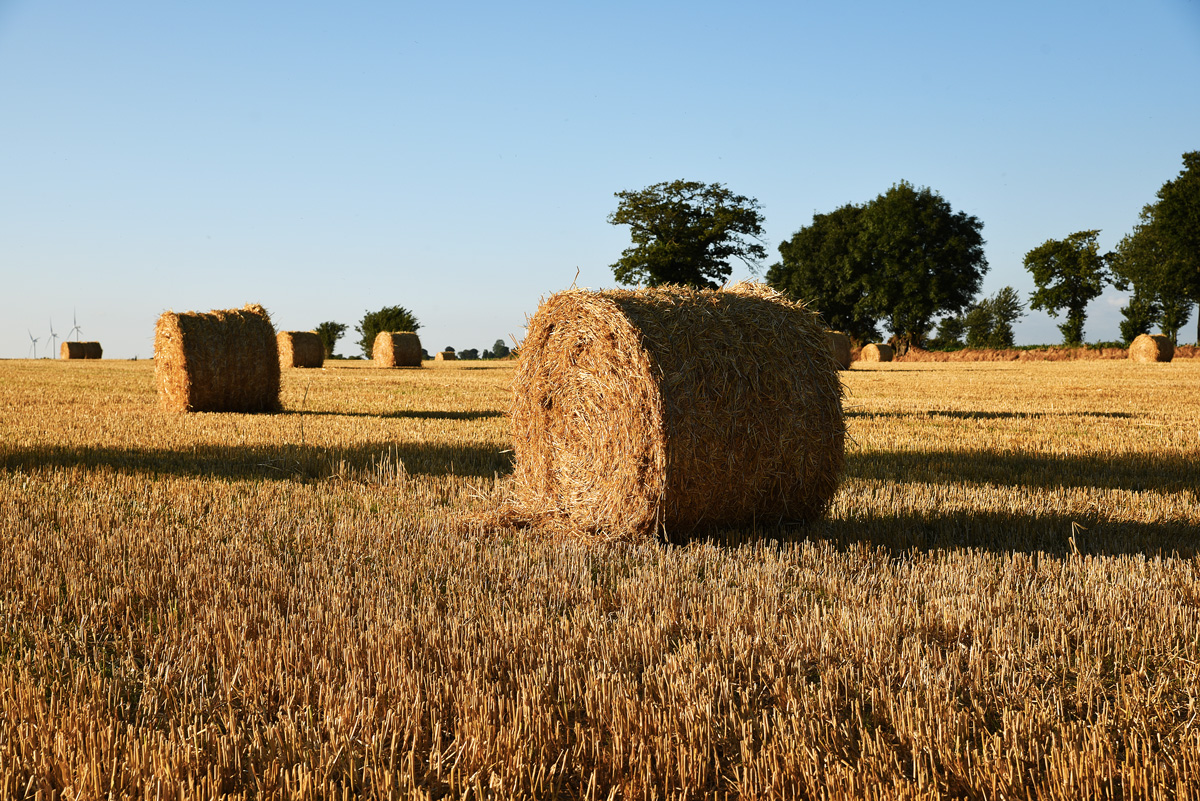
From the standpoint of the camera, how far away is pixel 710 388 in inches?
227

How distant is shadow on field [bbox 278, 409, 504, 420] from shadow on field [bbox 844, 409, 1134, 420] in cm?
563

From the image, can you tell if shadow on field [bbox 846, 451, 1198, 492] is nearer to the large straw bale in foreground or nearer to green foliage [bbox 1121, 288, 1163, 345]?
the large straw bale in foreground

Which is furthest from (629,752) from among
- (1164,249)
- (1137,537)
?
(1164,249)

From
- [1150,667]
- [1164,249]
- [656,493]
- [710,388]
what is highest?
[1164,249]

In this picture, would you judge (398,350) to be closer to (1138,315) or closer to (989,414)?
(989,414)

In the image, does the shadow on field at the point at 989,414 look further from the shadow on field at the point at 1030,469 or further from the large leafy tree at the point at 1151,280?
the large leafy tree at the point at 1151,280

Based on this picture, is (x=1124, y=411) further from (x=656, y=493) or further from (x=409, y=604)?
(x=409, y=604)

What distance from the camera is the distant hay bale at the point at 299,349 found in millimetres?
33469

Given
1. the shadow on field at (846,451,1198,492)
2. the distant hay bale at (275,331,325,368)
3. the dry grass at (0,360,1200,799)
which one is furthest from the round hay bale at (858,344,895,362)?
the dry grass at (0,360,1200,799)

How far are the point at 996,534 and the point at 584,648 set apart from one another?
11.2ft

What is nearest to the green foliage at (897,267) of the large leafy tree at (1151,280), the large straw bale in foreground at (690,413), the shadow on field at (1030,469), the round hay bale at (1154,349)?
the large leafy tree at (1151,280)

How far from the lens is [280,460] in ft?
29.5

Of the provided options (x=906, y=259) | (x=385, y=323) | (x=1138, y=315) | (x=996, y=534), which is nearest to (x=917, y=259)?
(x=906, y=259)

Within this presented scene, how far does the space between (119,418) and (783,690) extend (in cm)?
1244
